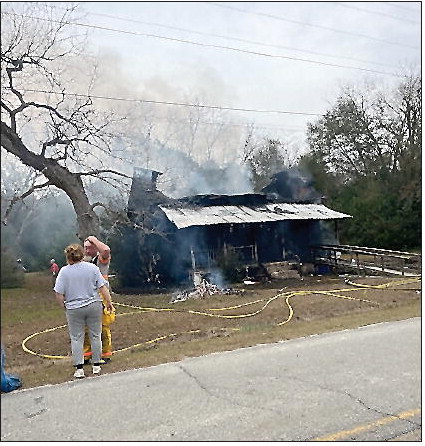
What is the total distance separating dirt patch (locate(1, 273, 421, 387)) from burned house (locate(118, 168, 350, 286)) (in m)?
3.66

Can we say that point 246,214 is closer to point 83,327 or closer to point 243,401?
point 83,327

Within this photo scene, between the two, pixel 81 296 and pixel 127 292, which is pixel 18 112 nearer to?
pixel 127 292

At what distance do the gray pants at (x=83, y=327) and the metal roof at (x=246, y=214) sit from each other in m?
11.1

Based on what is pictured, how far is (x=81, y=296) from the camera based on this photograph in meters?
5.42

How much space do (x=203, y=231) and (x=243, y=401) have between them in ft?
48.1

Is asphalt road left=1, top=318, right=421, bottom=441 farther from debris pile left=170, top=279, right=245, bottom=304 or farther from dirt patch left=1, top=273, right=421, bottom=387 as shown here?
debris pile left=170, top=279, right=245, bottom=304

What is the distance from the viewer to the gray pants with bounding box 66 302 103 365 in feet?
18.2

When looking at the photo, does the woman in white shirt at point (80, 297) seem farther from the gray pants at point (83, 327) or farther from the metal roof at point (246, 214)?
the metal roof at point (246, 214)

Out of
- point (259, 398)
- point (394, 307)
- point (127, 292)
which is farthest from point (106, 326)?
point (127, 292)

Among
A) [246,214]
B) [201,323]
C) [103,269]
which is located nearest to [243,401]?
[103,269]

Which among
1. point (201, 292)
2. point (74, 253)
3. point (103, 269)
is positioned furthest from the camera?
point (201, 292)

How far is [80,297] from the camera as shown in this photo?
5422 mm

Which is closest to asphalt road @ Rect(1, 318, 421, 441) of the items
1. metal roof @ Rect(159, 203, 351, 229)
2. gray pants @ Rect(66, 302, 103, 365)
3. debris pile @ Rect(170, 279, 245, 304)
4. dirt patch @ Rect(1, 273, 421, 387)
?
gray pants @ Rect(66, 302, 103, 365)

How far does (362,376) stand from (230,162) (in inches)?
878
